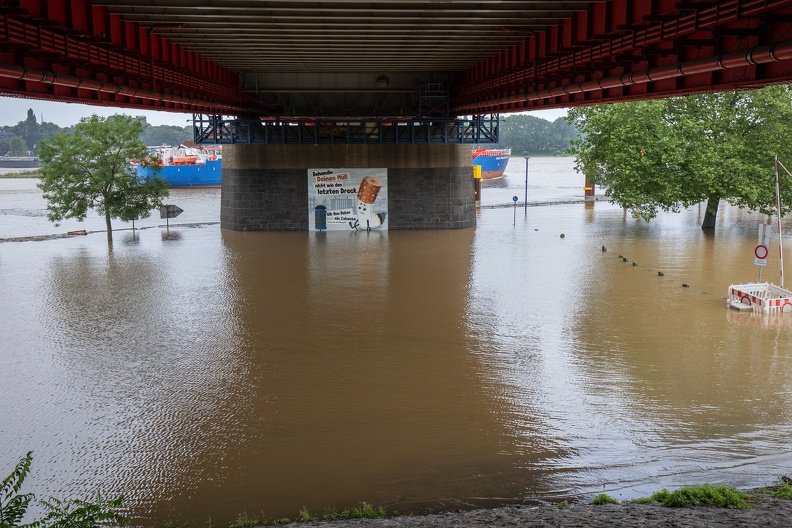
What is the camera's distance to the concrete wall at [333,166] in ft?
110

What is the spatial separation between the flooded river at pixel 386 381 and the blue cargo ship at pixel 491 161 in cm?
5070

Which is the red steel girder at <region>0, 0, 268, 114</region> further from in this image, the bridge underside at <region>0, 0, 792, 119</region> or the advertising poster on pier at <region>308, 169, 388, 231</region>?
the advertising poster on pier at <region>308, 169, 388, 231</region>

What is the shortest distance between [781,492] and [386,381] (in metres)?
6.34

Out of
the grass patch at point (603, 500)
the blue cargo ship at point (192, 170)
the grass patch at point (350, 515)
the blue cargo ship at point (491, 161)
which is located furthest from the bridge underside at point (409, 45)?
the blue cargo ship at point (491, 161)

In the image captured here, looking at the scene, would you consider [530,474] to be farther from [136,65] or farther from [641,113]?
[641,113]

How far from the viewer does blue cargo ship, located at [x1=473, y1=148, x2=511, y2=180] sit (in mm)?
75688

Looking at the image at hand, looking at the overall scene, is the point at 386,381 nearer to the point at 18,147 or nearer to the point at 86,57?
the point at 86,57

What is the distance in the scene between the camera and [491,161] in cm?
7794

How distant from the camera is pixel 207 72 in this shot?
2305 centimetres

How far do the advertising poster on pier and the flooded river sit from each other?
27.9 ft

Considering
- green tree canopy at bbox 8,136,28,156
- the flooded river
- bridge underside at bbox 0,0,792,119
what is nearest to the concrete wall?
bridge underside at bbox 0,0,792,119

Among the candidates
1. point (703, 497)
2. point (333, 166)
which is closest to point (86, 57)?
point (703, 497)

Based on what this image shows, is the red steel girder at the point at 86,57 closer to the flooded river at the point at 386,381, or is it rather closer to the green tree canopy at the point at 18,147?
the flooded river at the point at 386,381

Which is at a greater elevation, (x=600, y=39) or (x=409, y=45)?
(x=409, y=45)
